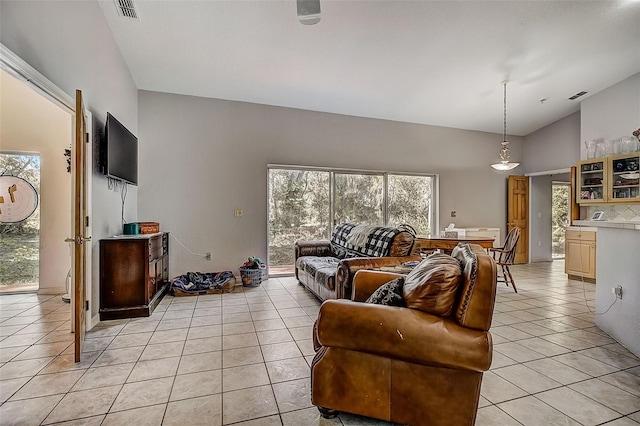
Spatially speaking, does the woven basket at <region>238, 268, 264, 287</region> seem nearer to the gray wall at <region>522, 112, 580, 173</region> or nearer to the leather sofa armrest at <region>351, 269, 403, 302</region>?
the leather sofa armrest at <region>351, 269, 403, 302</region>

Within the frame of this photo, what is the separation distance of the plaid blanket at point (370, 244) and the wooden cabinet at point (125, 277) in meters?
2.42

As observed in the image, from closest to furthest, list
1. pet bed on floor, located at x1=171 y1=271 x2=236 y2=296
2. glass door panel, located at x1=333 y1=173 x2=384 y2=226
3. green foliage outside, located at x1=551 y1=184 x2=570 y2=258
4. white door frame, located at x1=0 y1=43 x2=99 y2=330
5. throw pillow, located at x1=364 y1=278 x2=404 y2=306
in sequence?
throw pillow, located at x1=364 y1=278 x2=404 y2=306 → white door frame, located at x1=0 y1=43 x2=99 y2=330 → pet bed on floor, located at x1=171 y1=271 x2=236 y2=296 → glass door panel, located at x1=333 y1=173 x2=384 y2=226 → green foliage outside, located at x1=551 y1=184 x2=570 y2=258

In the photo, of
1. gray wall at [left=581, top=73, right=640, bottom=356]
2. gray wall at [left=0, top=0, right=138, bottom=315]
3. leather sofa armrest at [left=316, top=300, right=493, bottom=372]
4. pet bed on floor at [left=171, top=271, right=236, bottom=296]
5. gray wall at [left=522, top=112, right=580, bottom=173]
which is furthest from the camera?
gray wall at [left=522, top=112, right=580, bottom=173]

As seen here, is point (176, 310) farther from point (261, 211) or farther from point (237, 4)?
point (237, 4)

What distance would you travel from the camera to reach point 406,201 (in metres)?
6.15

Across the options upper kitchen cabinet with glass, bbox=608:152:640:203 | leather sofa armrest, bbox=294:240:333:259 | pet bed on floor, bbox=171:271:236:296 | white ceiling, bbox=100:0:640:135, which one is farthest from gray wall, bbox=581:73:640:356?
pet bed on floor, bbox=171:271:236:296

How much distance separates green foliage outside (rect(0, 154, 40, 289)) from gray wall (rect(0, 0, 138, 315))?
139 centimetres

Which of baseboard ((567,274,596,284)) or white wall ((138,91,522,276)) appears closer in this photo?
white wall ((138,91,522,276))

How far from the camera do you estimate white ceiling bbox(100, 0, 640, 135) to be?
10.4 ft

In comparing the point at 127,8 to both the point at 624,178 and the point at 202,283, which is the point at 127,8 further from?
the point at 624,178

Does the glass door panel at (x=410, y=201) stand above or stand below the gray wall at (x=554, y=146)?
below

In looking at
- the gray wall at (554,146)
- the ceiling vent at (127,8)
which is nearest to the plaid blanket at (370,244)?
the ceiling vent at (127,8)

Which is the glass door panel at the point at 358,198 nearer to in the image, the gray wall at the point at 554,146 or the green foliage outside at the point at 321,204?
the green foliage outside at the point at 321,204

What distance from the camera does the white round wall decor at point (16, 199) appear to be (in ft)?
13.7
